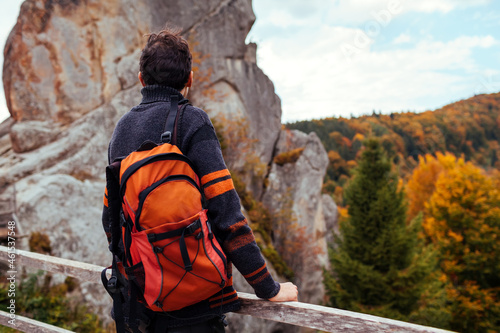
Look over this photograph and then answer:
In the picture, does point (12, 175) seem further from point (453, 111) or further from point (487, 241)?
point (453, 111)

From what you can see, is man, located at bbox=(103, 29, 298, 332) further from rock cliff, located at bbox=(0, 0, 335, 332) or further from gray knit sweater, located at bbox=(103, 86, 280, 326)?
rock cliff, located at bbox=(0, 0, 335, 332)

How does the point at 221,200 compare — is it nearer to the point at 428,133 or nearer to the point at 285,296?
the point at 285,296

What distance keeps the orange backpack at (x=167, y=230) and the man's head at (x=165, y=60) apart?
0.80 feet

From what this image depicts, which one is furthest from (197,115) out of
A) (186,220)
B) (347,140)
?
(347,140)

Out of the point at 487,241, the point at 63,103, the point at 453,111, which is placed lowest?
the point at 487,241

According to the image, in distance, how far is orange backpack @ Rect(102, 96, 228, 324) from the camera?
4.29 ft

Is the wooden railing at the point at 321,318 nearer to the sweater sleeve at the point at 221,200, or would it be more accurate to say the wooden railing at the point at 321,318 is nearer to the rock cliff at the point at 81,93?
the sweater sleeve at the point at 221,200

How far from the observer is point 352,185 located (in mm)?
13469

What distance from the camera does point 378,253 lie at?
1227cm

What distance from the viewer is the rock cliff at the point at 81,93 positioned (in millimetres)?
7380

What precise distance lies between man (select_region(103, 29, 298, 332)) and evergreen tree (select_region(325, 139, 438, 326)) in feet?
37.6

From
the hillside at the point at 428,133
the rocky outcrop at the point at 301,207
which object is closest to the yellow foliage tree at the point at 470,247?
the rocky outcrop at the point at 301,207

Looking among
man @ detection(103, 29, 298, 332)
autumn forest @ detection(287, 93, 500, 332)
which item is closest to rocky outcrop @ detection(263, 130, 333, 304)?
autumn forest @ detection(287, 93, 500, 332)

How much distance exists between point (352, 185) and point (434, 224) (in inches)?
373
